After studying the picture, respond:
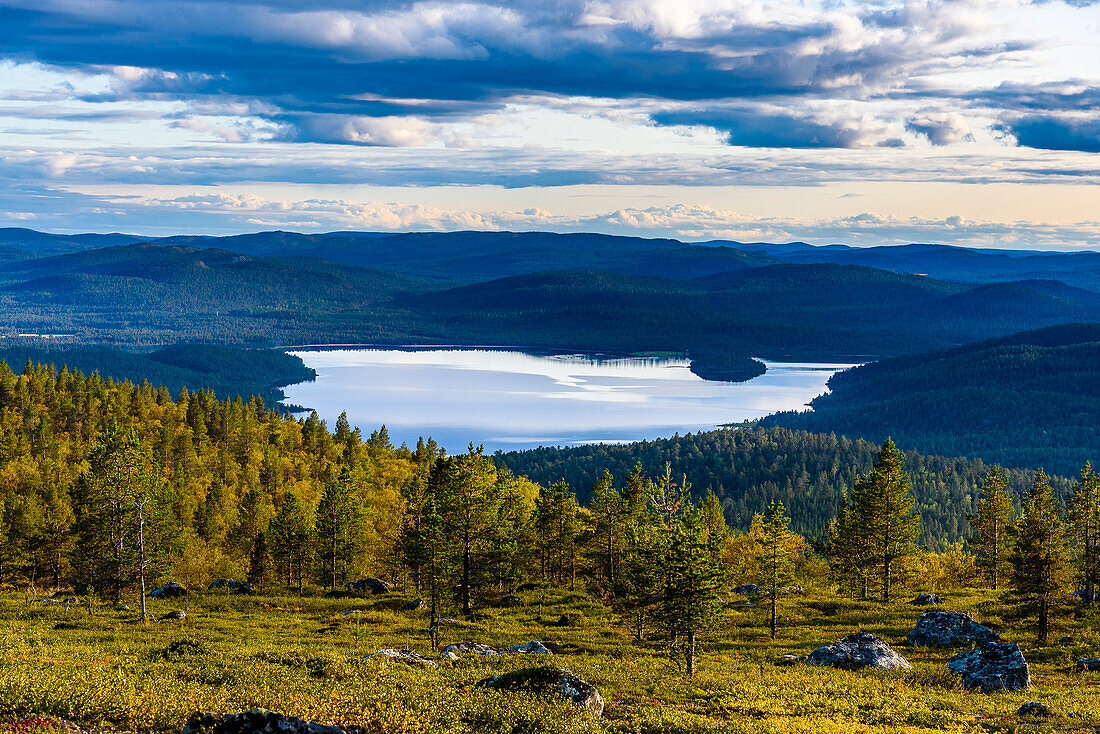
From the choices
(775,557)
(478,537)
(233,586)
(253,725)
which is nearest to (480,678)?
(253,725)

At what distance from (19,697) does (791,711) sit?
1048 inches

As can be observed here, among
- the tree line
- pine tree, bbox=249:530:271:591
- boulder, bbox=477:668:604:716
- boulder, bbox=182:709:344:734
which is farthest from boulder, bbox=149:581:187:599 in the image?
boulder, bbox=182:709:344:734

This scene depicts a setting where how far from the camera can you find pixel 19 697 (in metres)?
24.3

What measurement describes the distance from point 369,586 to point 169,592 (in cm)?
1775

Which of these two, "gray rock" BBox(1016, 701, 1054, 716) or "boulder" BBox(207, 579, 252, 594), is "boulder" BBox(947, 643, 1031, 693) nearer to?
"gray rock" BBox(1016, 701, 1054, 716)

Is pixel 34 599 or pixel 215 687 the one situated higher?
pixel 215 687

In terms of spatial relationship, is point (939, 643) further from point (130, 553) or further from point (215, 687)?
point (130, 553)

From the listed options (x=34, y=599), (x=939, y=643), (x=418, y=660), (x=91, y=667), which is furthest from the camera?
(x=34, y=599)

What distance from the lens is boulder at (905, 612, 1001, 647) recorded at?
5453 centimetres

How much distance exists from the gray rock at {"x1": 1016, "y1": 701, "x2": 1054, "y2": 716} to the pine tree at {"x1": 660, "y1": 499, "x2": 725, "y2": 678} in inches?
596

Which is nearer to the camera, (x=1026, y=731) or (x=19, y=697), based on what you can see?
(x=19, y=697)

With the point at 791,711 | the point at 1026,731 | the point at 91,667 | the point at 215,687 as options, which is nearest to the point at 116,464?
the point at 91,667

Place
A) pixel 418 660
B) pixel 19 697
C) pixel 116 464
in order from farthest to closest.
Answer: pixel 116 464, pixel 418 660, pixel 19 697

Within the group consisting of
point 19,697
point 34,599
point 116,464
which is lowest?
point 34,599
